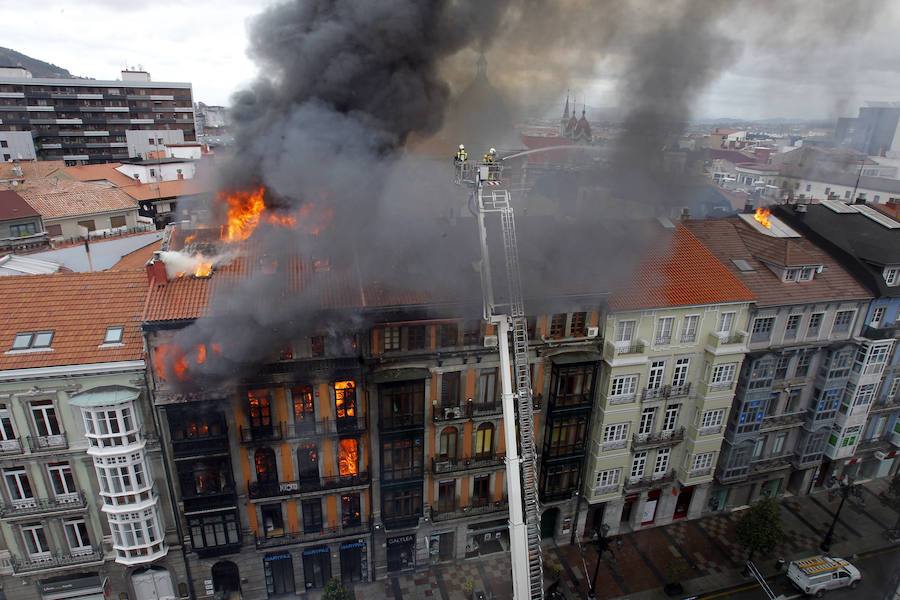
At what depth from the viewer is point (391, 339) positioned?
2273 centimetres

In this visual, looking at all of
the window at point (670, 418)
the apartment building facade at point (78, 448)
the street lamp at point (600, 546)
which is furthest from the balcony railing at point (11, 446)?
the window at point (670, 418)

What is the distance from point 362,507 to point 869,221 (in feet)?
106

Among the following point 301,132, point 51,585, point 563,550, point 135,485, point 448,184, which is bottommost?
point 563,550

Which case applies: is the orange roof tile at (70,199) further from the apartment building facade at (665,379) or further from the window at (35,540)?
the apartment building facade at (665,379)

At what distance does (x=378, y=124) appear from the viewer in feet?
66.8

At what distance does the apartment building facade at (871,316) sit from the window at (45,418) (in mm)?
37600

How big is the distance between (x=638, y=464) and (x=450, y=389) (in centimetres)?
1106

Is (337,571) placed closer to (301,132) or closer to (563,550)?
(563,550)

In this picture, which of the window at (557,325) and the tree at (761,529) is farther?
the tree at (761,529)

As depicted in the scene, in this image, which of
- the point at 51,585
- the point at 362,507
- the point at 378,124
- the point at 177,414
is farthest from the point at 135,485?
the point at 378,124

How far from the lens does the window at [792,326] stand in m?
27.7

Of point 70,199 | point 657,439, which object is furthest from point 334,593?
point 70,199

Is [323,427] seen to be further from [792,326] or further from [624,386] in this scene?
[792,326]

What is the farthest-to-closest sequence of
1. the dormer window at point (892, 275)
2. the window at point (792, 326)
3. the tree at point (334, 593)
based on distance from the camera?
the dormer window at point (892, 275) → the window at point (792, 326) → the tree at point (334, 593)
